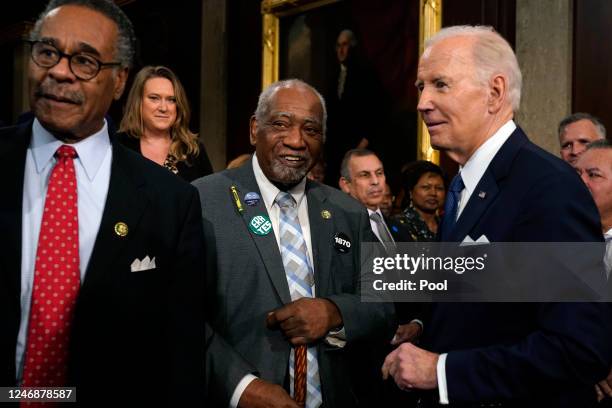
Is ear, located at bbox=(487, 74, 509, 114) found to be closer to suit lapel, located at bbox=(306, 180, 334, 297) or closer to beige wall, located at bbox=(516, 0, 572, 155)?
suit lapel, located at bbox=(306, 180, 334, 297)

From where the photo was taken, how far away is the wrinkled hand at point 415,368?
6.47 ft

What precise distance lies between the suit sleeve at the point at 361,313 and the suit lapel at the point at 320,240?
3.2 inches

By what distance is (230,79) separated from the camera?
350 inches

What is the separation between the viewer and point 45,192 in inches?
77.2

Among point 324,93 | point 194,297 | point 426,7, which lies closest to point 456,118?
point 194,297

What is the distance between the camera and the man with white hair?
1.81 meters

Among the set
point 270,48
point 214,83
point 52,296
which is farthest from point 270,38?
point 52,296

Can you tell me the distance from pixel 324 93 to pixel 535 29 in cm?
264

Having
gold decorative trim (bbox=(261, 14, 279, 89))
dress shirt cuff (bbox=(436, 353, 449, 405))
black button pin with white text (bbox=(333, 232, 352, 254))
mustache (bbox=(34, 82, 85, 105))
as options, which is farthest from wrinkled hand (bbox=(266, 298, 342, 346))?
gold decorative trim (bbox=(261, 14, 279, 89))

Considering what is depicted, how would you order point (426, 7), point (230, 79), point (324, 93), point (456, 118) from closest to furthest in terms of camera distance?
point (456, 118), point (426, 7), point (324, 93), point (230, 79)

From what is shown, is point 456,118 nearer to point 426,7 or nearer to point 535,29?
point 535,29

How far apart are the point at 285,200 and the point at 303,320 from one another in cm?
58

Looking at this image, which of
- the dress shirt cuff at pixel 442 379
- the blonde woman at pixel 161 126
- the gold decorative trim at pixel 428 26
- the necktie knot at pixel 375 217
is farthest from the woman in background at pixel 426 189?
the dress shirt cuff at pixel 442 379

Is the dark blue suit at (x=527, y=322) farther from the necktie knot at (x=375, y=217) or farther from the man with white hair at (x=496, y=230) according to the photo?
the necktie knot at (x=375, y=217)
